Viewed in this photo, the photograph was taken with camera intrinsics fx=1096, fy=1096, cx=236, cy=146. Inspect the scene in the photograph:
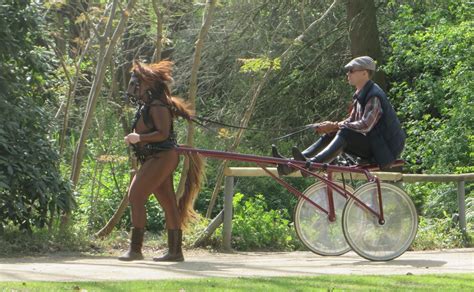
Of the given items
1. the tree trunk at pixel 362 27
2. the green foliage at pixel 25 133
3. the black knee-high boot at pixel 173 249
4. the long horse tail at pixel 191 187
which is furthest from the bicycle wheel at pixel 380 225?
the tree trunk at pixel 362 27

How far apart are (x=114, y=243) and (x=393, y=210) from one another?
11.5ft

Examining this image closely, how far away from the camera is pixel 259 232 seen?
13.5 m

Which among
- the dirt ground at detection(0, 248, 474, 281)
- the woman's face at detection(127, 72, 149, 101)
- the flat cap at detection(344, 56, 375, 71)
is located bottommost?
the dirt ground at detection(0, 248, 474, 281)

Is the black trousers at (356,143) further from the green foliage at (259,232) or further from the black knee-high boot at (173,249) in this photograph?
the green foliage at (259,232)

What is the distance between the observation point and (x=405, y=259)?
1168cm

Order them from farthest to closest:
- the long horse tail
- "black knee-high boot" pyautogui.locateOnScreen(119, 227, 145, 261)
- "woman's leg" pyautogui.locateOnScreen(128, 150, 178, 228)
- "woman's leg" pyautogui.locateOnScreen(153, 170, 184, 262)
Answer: the long horse tail, "woman's leg" pyautogui.locateOnScreen(153, 170, 184, 262), "black knee-high boot" pyautogui.locateOnScreen(119, 227, 145, 261), "woman's leg" pyautogui.locateOnScreen(128, 150, 178, 228)

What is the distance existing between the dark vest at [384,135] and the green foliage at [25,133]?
367 cm

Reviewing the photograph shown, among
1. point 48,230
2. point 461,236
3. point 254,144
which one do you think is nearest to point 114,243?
point 48,230

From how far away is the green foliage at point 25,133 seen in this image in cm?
1199

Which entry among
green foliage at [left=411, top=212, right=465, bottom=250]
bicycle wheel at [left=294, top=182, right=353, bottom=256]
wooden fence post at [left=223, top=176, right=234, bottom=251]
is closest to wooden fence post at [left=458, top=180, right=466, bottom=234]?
green foliage at [left=411, top=212, right=465, bottom=250]

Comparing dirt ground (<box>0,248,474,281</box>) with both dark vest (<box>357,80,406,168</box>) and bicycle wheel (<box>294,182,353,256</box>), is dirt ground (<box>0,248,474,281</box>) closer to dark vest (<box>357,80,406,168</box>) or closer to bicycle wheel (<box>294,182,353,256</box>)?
bicycle wheel (<box>294,182,353,256</box>)

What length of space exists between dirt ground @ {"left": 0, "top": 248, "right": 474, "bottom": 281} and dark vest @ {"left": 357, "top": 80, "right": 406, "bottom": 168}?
1086mm

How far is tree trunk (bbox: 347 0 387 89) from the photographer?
21062 millimetres

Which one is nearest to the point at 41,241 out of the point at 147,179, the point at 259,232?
the point at 147,179
